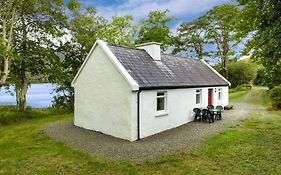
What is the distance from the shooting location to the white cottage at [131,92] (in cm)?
1311

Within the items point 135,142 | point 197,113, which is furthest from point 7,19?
point 197,113

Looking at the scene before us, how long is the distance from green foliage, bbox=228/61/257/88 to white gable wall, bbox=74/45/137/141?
4255cm

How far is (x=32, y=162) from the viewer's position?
9.86m

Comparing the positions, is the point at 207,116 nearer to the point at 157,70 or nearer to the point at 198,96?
the point at 198,96

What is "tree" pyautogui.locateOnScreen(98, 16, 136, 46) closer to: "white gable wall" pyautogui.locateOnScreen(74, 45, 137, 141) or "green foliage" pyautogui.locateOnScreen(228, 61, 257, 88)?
"white gable wall" pyautogui.locateOnScreen(74, 45, 137, 141)

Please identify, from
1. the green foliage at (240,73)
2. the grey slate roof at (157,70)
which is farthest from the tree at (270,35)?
the green foliage at (240,73)

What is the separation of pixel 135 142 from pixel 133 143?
0.20m

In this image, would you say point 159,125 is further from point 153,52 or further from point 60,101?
point 60,101

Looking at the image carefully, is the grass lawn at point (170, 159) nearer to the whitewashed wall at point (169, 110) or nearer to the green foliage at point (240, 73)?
the whitewashed wall at point (169, 110)

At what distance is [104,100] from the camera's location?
14.5 metres

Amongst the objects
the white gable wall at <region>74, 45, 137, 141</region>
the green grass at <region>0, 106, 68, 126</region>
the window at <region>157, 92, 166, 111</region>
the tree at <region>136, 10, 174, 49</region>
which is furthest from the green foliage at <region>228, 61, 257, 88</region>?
the white gable wall at <region>74, 45, 137, 141</region>

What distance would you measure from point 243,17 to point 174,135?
813cm

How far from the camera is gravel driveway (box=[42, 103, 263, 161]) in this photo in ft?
35.3

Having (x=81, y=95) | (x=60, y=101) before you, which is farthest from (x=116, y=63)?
(x=60, y=101)
